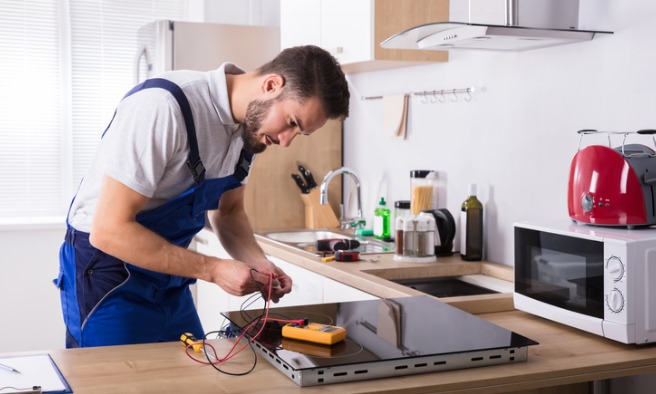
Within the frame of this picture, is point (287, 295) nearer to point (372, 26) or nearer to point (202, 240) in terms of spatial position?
point (202, 240)

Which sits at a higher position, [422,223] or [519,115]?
[519,115]

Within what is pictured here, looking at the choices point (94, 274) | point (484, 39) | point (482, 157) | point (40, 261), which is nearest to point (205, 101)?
point (94, 274)

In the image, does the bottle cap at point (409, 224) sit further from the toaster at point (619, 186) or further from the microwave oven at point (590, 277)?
the toaster at point (619, 186)

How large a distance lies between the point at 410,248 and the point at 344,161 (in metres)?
1.23

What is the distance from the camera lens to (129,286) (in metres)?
1.94

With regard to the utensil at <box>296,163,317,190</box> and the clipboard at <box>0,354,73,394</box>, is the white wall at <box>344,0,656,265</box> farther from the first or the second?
the clipboard at <box>0,354,73,394</box>

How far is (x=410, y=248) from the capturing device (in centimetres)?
279

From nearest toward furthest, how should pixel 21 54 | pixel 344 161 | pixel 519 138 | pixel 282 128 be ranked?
pixel 282 128, pixel 519 138, pixel 344 161, pixel 21 54

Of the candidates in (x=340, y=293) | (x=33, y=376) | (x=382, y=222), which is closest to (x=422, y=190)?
(x=382, y=222)

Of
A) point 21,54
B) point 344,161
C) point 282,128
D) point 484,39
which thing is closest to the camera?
point 282,128

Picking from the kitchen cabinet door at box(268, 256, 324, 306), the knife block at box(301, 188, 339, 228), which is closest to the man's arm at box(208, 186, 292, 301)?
the kitchen cabinet door at box(268, 256, 324, 306)

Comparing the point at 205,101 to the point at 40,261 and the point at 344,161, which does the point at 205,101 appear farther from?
the point at 40,261

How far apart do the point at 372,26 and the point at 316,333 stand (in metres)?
1.66

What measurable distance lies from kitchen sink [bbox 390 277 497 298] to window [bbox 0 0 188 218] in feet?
8.62
